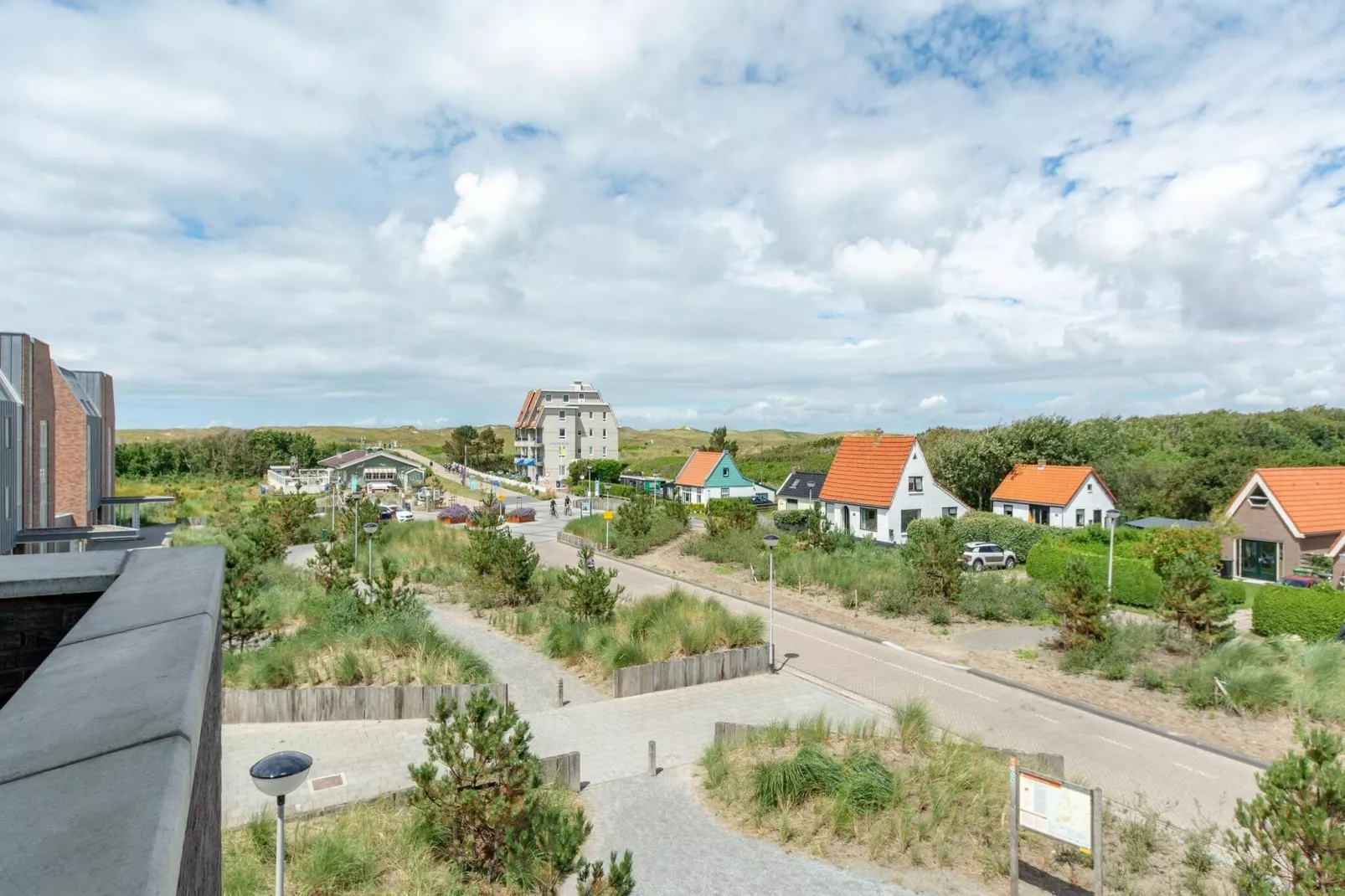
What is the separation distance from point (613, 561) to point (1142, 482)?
120 feet

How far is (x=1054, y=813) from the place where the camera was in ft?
28.0

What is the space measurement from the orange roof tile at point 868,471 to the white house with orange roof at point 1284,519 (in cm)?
1351

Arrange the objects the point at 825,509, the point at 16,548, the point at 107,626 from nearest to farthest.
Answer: the point at 107,626 → the point at 16,548 → the point at 825,509

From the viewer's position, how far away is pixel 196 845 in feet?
8.18

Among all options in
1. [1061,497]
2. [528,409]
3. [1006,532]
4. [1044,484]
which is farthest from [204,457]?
[1061,497]

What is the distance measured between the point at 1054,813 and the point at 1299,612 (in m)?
16.9

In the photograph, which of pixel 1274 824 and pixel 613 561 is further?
pixel 613 561

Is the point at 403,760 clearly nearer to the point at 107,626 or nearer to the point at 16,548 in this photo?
the point at 107,626

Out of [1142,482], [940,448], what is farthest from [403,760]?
[1142,482]

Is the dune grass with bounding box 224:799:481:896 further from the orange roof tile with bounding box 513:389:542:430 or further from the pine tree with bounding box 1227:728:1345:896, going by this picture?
the orange roof tile with bounding box 513:389:542:430

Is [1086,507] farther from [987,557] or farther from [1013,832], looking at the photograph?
[1013,832]

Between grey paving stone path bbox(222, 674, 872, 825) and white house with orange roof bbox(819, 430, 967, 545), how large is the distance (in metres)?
22.2

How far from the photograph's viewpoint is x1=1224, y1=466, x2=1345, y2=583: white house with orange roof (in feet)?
94.0

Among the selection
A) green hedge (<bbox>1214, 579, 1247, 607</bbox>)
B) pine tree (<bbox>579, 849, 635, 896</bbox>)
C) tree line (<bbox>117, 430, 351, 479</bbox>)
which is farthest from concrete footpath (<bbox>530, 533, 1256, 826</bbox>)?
tree line (<bbox>117, 430, 351, 479</bbox>)
